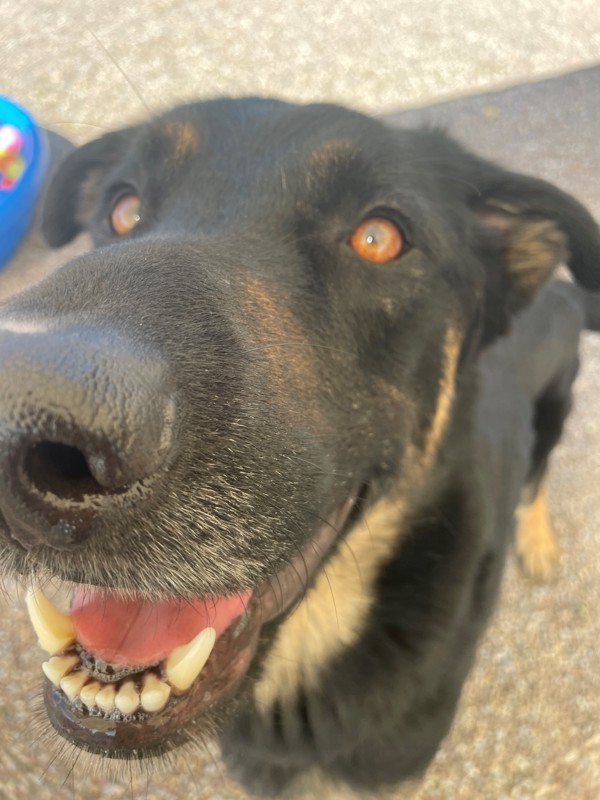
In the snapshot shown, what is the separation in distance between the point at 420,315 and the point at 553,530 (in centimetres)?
159

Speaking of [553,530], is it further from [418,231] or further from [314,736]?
[418,231]

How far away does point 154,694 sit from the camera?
45.5 inches

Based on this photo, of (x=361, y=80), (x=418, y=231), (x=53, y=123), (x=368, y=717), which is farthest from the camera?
(x=361, y=80)

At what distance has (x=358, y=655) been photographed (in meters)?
1.77

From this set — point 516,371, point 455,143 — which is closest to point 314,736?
point 516,371

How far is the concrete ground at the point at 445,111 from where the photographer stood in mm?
2230

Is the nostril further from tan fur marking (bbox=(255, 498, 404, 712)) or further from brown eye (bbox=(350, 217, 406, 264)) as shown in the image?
tan fur marking (bbox=(255, 498, 404, 712))

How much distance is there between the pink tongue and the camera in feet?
4.16

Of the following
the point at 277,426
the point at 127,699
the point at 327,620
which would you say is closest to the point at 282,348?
the point at 277,426

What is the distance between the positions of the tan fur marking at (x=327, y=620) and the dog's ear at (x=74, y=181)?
1.28 m

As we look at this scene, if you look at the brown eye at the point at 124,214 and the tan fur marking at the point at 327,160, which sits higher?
the brown eye at the point at 124,214

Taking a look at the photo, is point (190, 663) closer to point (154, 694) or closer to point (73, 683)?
point (154, 694)

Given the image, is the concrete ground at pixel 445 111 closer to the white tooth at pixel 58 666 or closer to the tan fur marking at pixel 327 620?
the tan fur marking at pixel 327 620

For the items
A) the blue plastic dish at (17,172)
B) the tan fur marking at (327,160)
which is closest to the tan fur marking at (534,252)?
the tan fur marking at (327,160)
